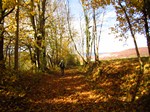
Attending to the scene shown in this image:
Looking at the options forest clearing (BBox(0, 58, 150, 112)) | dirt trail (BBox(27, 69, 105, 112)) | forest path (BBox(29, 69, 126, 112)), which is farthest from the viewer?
dirt trail (BBox(27, 69, 105, 112))

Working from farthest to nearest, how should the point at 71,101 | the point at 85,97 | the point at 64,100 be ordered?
1. the point at 85,97
2. the point at 64,100
3. the point at 71,101

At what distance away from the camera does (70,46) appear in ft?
206

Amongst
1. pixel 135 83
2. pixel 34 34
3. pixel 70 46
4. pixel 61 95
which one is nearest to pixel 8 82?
pixel 61 95

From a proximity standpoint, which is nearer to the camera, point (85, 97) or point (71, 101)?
point (71, 101)

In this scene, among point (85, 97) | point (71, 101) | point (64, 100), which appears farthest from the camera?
point (85, 97)

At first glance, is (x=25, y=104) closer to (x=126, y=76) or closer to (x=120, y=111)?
(x=120, y=111)

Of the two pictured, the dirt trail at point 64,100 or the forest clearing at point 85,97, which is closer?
the forest clearing at point 85,97

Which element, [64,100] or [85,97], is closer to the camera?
[64,100]

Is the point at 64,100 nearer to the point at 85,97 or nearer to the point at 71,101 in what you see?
the point at 71,101

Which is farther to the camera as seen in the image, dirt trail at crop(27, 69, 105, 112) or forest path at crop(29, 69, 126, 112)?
dirt trail at crop(27, 69, 105, 112)

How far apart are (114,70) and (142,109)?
7304 mm

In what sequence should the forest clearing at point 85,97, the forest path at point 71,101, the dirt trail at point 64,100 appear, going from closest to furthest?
the forest clearing at point 85,97 < the forest path at point 71,101 < the dirt trail at point 64,100

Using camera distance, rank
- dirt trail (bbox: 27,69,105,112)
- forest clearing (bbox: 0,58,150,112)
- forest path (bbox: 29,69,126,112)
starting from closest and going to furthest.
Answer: forest clearing (bbox: 0,58,150,112), forest path (bbox: 29,69,126,112), dirt trail (bbox: 27,69,105,112)

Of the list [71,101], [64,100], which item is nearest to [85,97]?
[71,101]
